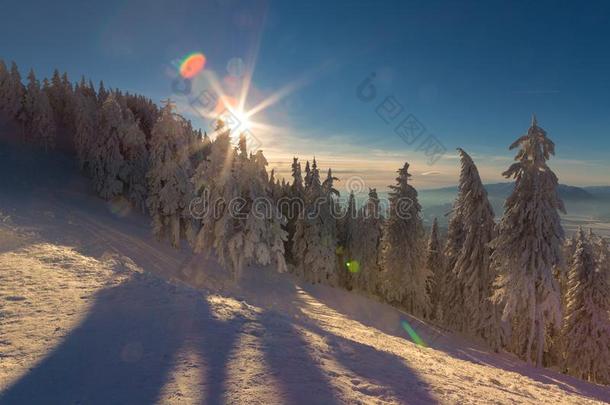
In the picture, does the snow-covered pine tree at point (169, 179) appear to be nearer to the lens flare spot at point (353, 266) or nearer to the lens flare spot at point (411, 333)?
the lens flare spot at point (353, 266)

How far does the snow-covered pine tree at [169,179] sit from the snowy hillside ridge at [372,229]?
5.1 inches

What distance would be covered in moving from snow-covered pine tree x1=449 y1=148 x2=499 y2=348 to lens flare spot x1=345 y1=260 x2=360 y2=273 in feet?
44.9

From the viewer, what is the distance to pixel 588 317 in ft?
83.7

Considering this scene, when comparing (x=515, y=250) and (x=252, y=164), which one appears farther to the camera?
(x=252, y=164)

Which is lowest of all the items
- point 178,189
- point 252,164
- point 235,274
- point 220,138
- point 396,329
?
point 396,329

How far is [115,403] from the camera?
473cm

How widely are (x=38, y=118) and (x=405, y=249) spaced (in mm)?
56156

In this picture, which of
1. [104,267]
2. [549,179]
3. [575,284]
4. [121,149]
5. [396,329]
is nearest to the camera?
[104,267]

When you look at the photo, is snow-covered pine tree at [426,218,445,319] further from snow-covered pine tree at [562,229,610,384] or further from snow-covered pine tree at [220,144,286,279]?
snow-covered pine tree at [220,144,286,279]

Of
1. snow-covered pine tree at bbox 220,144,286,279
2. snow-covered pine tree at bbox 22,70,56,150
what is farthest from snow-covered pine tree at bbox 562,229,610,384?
snow-covered pine tree at bbox 22,70,56,150

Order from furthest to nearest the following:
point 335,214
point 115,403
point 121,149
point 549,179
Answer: point 121,149 < point 335,214 < point 549,179 < point 115,403

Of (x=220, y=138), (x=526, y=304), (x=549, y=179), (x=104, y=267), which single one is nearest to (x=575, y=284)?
(x=526, y=304)

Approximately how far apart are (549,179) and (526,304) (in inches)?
295

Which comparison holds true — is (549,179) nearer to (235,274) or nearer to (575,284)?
(575,284)
